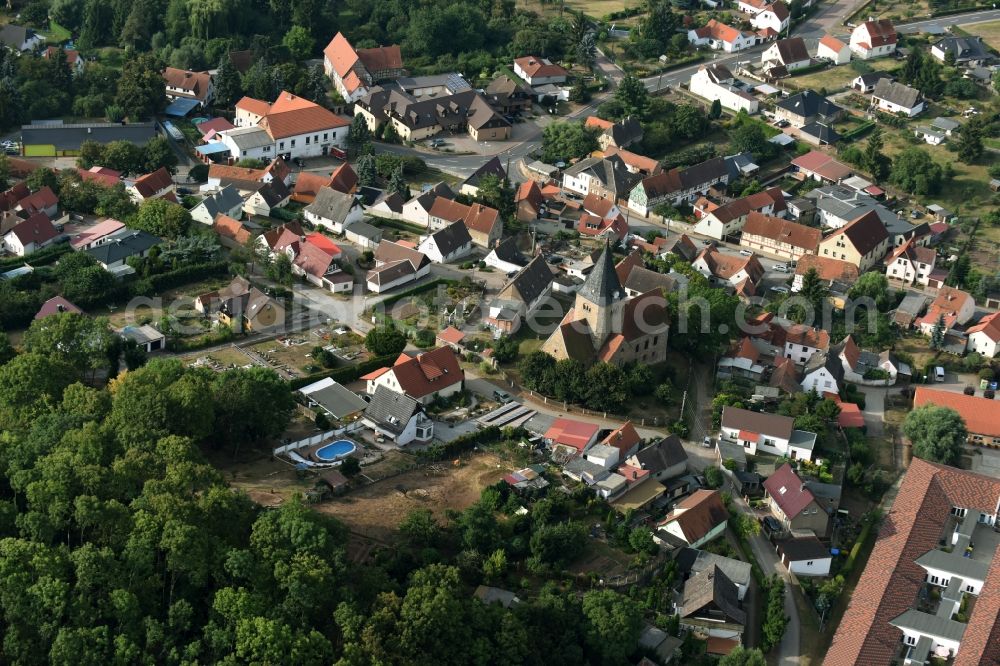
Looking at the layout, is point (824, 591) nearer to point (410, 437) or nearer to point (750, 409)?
point (750, 409)

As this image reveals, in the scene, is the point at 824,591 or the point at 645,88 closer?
the point at 824,591

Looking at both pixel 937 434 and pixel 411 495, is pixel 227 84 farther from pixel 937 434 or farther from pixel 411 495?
pixel 937 434

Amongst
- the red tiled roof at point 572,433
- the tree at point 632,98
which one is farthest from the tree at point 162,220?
the tree at point 632,98

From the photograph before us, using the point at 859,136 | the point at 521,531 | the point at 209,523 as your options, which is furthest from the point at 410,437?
the point at 859,136

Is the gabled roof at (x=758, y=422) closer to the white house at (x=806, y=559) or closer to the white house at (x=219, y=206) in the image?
the white house at (x=806, y=559)

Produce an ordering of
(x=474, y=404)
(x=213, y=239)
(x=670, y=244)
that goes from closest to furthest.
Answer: (x=474, y=404) < (x=213, y=239) < (x=670, y=244)

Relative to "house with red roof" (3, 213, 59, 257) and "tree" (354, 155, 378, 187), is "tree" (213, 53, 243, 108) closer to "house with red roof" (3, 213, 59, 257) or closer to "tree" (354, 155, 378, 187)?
"tree" (354, 155, 378, 187)
